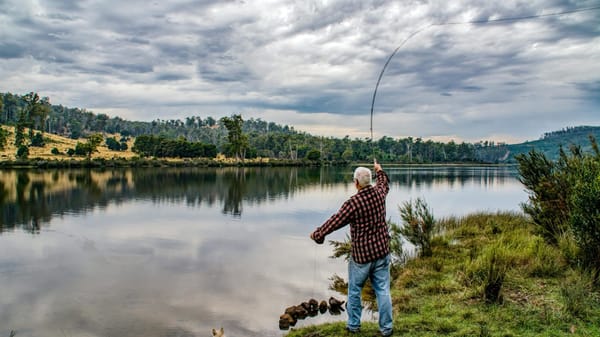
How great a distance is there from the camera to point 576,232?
315 inches

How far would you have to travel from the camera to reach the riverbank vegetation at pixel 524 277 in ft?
20.5

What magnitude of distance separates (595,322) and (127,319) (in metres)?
8.52

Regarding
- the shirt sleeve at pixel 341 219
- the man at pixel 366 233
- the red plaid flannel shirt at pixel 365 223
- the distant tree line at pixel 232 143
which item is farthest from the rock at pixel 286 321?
the distant tree line at pixel 232 143

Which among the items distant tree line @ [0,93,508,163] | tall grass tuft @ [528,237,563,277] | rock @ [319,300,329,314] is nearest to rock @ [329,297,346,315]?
rock @ [319,300,329,314]

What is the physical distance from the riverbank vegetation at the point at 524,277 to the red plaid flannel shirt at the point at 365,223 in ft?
4.56

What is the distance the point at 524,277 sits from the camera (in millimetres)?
8422

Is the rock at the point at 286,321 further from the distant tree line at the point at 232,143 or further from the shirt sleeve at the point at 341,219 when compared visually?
the distant tree line at the point at 232,143

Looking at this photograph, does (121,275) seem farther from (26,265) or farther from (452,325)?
(452,325)

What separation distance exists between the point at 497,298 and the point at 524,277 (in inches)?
67.5

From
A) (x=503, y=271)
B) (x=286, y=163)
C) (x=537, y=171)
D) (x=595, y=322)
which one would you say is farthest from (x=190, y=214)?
(x=286, y=163)

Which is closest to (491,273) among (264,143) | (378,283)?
(378,283)

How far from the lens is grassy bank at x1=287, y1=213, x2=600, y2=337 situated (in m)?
6.11

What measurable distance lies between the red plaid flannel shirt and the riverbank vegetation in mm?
1389

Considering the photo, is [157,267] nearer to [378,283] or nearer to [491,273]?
[378,283]
